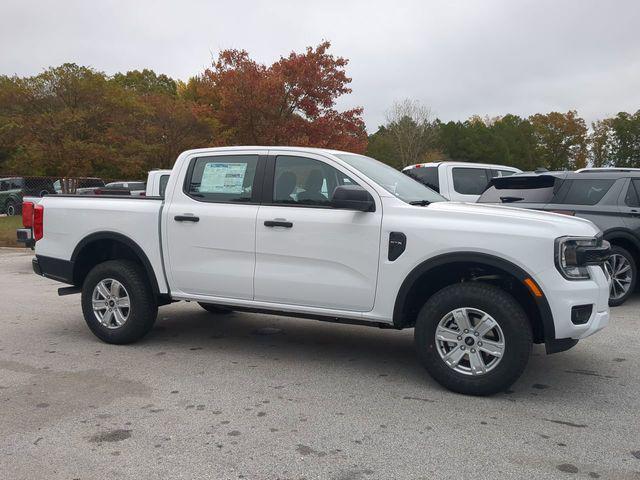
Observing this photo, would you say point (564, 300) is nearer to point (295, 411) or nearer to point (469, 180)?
point (295, 411)

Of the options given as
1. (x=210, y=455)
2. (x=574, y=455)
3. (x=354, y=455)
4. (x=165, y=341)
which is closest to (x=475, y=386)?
(x=574, y=455)

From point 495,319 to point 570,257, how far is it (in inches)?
27.2

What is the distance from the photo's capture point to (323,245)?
187 inches

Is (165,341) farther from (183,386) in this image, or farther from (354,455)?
(354,455)

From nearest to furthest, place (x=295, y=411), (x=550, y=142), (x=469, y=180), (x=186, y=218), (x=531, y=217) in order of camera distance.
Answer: (x=295, y=411)
(x=531, y=217)
(x=186, y=218)
(x=469, y=180)
(x=550, y=142)

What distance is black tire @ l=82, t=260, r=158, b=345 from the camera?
18.4 feet

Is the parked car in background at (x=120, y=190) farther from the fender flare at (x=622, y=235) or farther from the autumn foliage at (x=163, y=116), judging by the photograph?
the fender flare at (x=622, y=235)

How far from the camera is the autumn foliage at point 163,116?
2044cm

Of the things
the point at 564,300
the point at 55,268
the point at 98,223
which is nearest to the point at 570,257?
the point at 564,300

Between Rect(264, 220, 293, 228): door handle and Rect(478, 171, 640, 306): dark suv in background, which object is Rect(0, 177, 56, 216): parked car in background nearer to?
Rect(478, 171, 640, 306): dark suv in background

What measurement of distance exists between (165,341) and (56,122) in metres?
16.9

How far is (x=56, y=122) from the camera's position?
794 inches

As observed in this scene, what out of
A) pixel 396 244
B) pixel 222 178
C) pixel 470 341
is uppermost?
pixel 222 178

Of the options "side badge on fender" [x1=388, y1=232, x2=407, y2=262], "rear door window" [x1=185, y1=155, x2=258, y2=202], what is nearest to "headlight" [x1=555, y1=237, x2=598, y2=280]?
"side badge on fender" [x1=388, y1=232, x2=407, y2=262]
